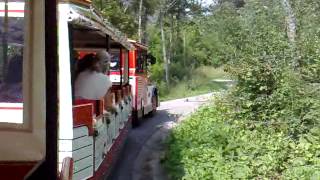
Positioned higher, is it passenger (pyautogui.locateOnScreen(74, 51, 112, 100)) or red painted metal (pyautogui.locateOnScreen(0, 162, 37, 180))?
passenger (pyautogui.locateOnScreen(74, 51, 112, 100))

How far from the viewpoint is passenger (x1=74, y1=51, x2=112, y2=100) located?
24.5 feet

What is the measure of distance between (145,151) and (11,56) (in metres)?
9.78

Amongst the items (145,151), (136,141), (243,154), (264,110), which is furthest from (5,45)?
(136,141)

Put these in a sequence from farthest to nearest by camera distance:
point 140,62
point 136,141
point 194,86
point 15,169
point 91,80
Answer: point 194,86 → point 140,62 → point 136,141 → point 91,80 → point 15,169

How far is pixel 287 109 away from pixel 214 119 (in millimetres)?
2430

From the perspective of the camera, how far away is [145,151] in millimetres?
12953

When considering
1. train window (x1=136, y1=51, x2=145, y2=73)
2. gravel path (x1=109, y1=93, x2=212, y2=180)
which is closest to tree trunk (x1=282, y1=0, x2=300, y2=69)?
gravel path (x1=109, y1=93, x2=212, y2=180)

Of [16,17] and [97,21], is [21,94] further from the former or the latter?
[97,21]

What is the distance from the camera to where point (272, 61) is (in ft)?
38.2

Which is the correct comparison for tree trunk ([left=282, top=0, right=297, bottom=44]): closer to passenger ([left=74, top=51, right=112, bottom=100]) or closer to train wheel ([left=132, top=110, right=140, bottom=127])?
passenger ([left=74, top=51, right=112, bottom=100])

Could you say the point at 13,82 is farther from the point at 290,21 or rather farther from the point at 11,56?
the point at 290,21

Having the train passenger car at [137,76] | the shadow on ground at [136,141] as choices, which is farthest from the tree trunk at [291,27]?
the train passenger car at [137,76]

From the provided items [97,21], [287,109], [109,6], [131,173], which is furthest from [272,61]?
[109,6]

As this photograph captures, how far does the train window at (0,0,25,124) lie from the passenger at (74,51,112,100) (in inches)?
158
